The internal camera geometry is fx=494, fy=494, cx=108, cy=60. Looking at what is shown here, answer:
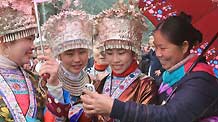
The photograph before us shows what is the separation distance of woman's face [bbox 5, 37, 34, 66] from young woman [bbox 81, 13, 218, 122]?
621mm

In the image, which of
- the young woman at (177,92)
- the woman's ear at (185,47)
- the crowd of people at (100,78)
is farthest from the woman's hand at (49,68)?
the woman's ear at (185,47)

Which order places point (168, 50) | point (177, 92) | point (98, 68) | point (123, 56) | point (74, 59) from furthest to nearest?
1. point (98, 68)
2. point (74, 59)
3. point (123, 56)
4. point (168, 50)
5. point (177, 92)

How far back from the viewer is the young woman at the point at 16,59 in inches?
118

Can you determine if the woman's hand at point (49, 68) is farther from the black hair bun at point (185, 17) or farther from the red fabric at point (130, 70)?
the black hair bun at point (185, 17)

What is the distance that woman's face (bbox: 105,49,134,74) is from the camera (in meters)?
3.25

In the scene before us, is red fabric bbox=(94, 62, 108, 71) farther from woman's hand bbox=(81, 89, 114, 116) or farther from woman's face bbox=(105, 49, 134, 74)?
woman's hand bbox=(81, 89, 114, 116)

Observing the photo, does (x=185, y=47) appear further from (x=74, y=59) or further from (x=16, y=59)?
(x=16, y=59)

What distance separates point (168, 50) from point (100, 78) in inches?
30.5

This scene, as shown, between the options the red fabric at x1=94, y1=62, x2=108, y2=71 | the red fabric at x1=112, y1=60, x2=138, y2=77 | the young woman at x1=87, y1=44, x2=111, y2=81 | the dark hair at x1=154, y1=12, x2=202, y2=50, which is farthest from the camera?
the red fabric at x1=94, y1=62, x2=108, y2=71

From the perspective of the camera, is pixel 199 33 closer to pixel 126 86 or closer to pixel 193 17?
pixel 193 17

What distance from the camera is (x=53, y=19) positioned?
351 centimetres

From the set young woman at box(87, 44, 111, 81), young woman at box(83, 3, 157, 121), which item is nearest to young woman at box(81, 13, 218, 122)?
young woman at box(83, 3, 157, 121)

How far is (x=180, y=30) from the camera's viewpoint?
2971 mm

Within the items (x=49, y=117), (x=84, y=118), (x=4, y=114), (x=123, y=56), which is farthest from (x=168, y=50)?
(x=4, y=114)
